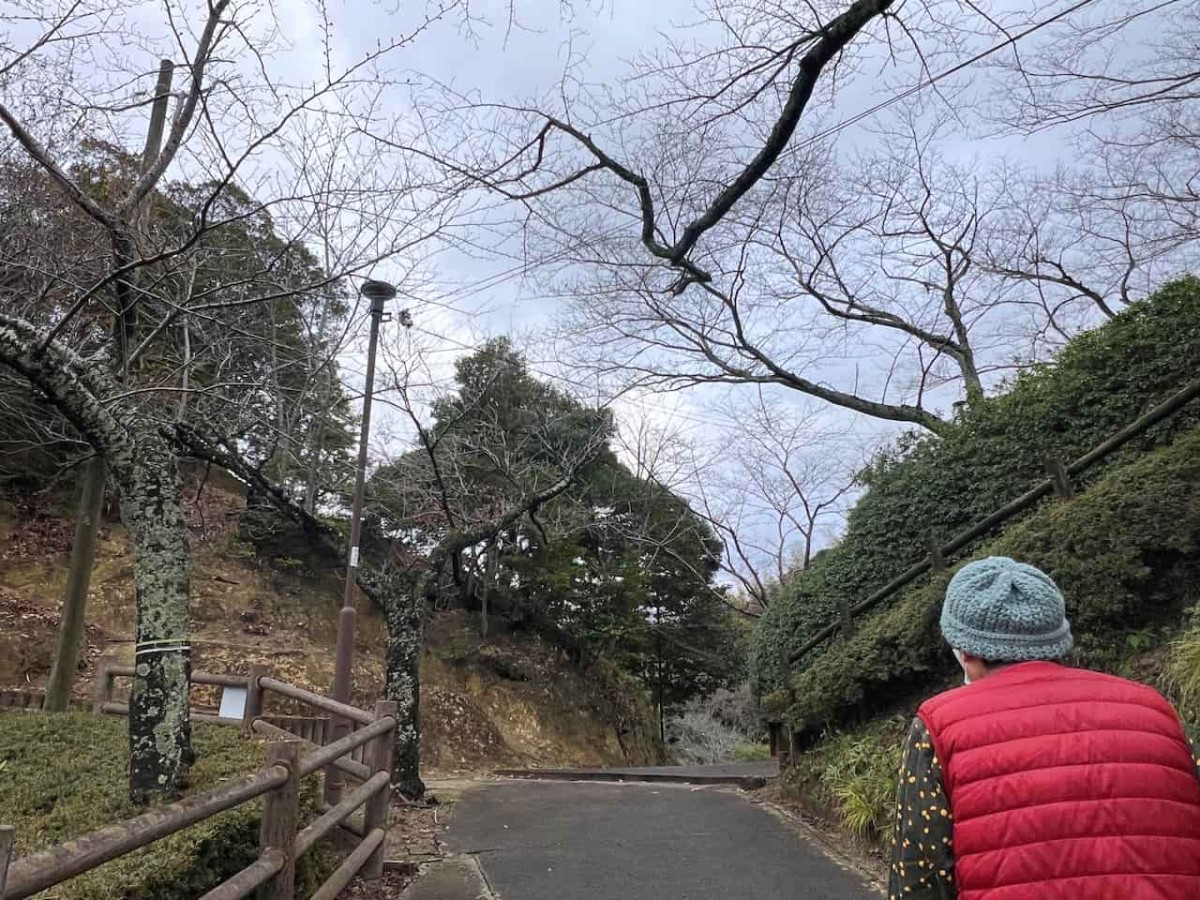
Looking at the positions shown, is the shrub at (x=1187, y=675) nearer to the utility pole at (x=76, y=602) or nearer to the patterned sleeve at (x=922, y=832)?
the patterned sleeve at (x=922, y=832)

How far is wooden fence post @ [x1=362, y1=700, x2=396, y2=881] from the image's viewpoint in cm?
548

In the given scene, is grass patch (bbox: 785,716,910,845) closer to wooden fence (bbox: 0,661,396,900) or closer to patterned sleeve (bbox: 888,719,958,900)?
wooden fence (bbox: 0,661,396,900)

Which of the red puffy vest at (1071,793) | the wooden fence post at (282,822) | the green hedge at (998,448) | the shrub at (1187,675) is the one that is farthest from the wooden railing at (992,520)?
the wooden fence post at (282,822)

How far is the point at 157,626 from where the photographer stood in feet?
16.9

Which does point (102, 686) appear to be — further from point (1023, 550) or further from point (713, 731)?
point (713, 731)

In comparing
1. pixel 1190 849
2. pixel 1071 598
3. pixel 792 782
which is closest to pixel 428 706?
pixel 792 782

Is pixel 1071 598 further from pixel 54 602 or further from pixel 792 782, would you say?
pixel 54 602

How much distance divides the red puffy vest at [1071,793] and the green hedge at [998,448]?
7.26m

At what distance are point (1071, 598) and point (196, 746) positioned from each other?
687 centimetres

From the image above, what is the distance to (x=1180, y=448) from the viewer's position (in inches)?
239

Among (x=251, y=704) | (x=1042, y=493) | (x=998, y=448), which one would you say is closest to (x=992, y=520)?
(x=1042, y=493)

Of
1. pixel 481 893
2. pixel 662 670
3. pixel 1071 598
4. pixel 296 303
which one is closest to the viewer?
pixel 481 893

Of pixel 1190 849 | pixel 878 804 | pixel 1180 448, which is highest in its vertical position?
pixel 1180 448

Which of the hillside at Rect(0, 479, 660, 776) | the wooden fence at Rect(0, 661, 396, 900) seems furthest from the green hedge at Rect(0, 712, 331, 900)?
the hillside at Rect(0, 479, 660, 776)
